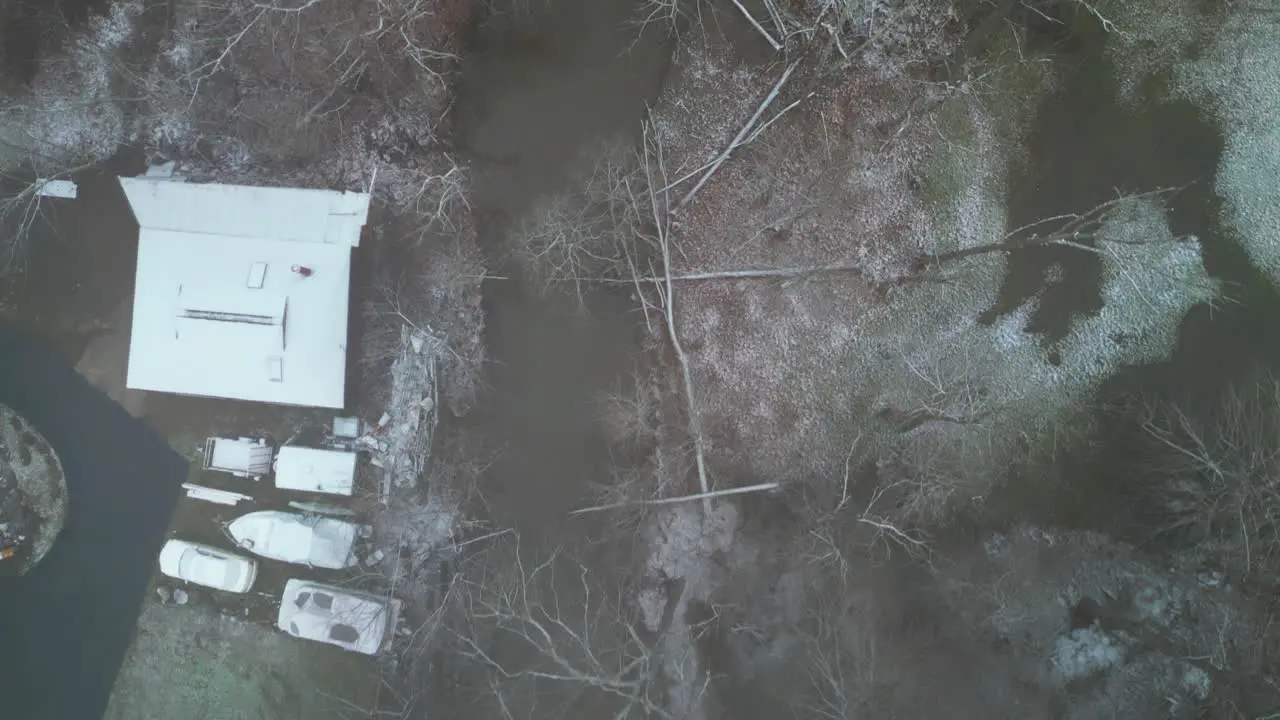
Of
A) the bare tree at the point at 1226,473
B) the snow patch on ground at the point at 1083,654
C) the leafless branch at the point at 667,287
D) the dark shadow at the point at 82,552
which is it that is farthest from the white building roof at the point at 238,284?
the bare tree at the point at 1226,473

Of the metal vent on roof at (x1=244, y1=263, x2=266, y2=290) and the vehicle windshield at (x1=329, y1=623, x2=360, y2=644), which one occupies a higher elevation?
the metal vent on roof at (x1=244, y1=263, x2=266, y2=290)

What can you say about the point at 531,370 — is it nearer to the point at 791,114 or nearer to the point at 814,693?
the point at 791,114

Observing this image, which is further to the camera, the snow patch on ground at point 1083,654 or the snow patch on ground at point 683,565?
the snow patch on ground at point 683,565

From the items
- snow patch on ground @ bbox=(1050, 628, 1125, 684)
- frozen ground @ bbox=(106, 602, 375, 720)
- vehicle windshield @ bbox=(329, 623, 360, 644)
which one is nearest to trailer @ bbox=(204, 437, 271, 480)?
frozen ground @ bbox=(106, 602, 375, 720)

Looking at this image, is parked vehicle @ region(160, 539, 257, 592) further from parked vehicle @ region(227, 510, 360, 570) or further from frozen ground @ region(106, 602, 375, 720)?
frozen ground @ region(106, 602, 375, 720)

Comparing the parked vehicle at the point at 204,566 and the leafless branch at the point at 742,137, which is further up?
the leafless branch at the point at 742,137

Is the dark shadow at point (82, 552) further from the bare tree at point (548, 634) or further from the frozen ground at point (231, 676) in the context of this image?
the bare tree at point (548, 634)
